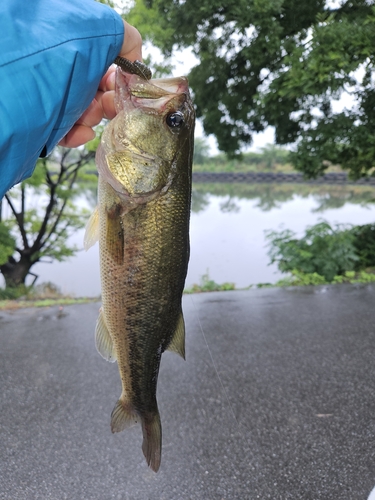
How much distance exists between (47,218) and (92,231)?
8179 millimetres

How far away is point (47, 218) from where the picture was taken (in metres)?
9.42

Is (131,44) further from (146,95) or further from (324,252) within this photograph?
(324,252)

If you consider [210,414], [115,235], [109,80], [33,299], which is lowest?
[210,414]

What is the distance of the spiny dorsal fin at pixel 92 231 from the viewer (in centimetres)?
169

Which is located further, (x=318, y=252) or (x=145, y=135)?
(x=318, y=252)

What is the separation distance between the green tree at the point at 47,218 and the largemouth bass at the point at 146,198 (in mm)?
7550

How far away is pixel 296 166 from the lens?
816 cm

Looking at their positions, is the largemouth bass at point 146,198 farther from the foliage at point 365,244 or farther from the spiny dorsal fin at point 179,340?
the foliage at point 365,244

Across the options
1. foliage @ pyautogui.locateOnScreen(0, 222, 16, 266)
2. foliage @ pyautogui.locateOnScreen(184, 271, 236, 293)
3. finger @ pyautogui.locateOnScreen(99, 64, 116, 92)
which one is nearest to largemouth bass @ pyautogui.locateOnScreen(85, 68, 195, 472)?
finger @ pyautogui.locateOnScreen(99, 64, 116, 92)

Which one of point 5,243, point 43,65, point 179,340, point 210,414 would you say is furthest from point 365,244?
point 43,65

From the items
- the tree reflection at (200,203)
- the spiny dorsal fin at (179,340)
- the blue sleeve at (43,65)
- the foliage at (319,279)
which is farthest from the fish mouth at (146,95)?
the tree reflection at (200,203)

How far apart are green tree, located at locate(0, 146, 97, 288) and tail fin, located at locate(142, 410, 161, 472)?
25.2 ft

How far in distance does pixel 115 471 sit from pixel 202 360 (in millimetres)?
1734

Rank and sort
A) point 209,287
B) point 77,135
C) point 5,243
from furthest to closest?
1. point 5,243
2. point 209,287
3. point 77,135
